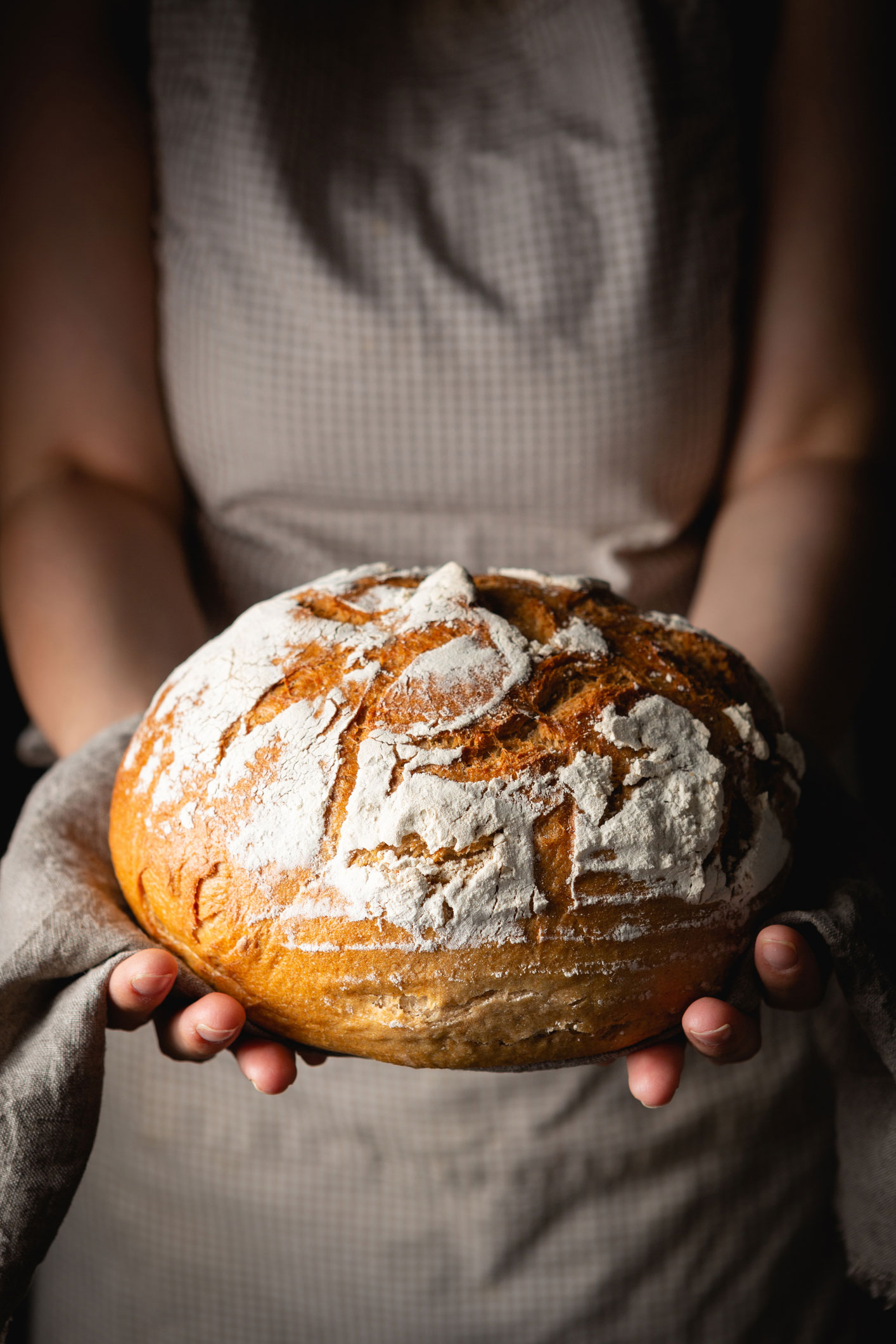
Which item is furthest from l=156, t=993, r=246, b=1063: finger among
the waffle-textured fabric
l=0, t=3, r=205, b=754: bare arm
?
l=0, t=3, r=205, b=754: bare arm

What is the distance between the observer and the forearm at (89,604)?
48.9 inches

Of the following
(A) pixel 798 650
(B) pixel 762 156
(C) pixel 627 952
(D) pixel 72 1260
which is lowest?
(D) pixel 72 1260

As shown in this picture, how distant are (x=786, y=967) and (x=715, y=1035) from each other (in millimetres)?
83

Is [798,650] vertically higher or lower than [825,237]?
lower

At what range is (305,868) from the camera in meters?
0.77

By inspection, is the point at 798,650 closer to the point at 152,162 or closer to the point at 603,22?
the point at 603,22

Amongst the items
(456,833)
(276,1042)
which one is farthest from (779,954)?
(276,1042)

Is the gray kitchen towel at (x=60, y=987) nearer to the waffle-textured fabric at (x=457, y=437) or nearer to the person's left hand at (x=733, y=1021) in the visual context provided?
the person's left hand at (x=733, y=1021)

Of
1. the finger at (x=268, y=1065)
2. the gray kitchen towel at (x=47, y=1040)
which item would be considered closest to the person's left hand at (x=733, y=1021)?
the finger at (x=268, y=1065)

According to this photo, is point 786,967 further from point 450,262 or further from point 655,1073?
point 450,262

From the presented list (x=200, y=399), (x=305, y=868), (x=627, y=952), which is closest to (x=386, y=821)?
(x=305, y=868)

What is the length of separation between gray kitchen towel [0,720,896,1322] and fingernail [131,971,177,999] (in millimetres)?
42

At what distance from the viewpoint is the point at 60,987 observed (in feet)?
2.85

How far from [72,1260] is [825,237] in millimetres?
1821
